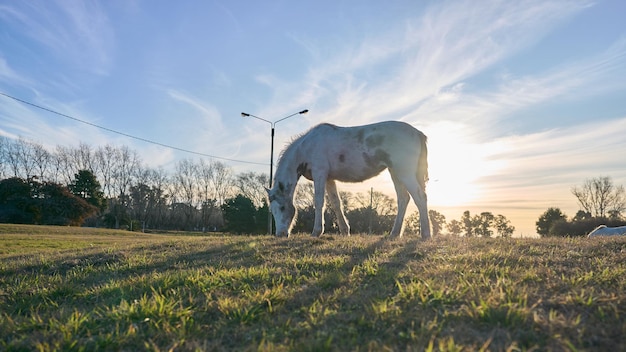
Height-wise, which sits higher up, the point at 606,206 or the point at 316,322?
the point at 606,206

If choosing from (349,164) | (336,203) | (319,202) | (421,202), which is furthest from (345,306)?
(336,203)

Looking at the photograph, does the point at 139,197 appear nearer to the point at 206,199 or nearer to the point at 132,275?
the point at 206,199

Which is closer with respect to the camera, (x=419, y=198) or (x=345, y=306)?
(x=345, y=306)

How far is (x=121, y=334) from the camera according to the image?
2.73 meters

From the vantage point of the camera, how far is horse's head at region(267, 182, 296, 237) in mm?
9531

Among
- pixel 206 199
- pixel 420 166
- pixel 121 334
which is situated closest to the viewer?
pixel 121 334

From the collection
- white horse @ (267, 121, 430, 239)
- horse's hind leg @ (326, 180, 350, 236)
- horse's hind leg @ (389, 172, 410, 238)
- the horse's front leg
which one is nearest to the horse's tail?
white horse @ (267, 121, 430, 239)

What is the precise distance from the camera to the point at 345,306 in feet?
10.2

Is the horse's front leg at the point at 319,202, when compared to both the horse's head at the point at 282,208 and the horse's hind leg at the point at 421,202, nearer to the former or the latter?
the horse's head at the point at 282,208

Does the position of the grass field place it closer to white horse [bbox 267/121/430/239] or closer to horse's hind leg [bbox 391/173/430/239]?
horse's hind leg [bbox 391/173/430/239]

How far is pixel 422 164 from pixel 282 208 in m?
3.65

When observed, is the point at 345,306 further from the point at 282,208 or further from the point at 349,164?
the point at 282,208

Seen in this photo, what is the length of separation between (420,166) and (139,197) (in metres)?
67.9

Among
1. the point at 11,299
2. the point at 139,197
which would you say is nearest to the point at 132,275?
the point at 11,299
